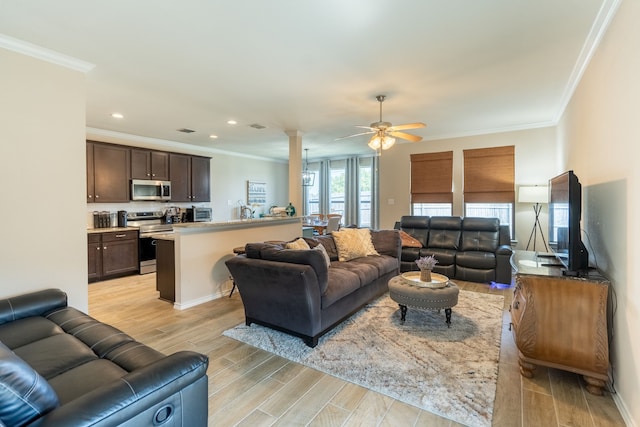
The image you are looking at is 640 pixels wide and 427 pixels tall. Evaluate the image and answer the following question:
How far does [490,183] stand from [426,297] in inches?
150

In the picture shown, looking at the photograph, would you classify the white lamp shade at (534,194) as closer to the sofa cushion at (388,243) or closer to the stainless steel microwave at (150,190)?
the sofa cushion at (388,243)

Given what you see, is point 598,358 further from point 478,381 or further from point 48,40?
point 48,40

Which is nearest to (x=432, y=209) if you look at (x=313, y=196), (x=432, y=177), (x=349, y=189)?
(x=432, y=177)

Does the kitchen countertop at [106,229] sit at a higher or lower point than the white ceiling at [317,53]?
lower

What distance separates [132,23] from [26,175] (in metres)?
1.57

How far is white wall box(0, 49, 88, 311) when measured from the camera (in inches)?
99.2

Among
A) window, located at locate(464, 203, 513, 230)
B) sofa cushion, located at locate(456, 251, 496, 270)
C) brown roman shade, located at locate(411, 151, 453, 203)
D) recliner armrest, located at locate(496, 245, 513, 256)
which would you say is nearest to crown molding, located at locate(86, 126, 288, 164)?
brown roman shade, located at locate(411, 151, 453, 203)

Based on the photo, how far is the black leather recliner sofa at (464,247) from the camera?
15.6ft

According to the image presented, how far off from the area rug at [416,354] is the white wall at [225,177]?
14.6 ft

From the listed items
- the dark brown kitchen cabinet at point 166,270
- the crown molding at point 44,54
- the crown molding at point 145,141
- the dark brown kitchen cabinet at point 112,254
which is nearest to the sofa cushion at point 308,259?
the dark brown kitchen cabinet at point 166,270

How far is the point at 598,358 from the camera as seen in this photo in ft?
6.79

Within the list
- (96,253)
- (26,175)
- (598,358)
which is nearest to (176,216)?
(96,253)

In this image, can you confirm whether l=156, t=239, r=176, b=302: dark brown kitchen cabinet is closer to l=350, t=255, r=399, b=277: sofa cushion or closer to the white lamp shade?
l=350, t=255, r=399, b=277: sofa cushion

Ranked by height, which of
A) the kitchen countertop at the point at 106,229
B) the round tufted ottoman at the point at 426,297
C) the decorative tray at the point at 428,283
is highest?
the kitchen countertop at the point at 106,229
